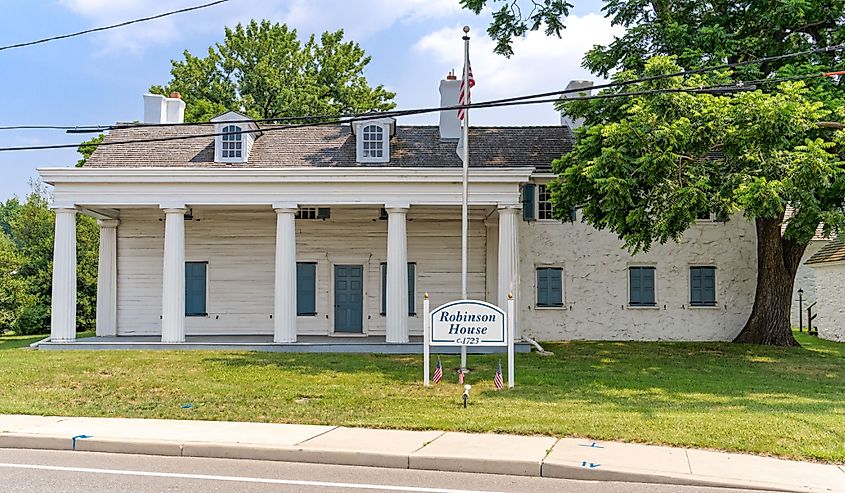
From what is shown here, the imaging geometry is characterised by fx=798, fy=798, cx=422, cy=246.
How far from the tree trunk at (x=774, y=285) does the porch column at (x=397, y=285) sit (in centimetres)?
1031

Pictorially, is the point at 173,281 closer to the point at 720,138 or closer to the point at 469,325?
the point at 469,325

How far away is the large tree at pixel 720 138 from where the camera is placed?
15672 mm

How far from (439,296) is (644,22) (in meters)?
10.1

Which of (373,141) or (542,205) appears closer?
(373,141)

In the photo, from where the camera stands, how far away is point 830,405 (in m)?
12.9

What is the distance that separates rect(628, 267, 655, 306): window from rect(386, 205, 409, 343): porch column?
786 centimetres

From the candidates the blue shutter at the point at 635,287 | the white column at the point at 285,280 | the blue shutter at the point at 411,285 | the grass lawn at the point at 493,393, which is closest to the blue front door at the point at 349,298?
the blue shutter at the point at 411,285

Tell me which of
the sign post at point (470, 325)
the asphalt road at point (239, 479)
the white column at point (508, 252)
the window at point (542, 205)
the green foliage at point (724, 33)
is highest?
the green foliage at point (724, 33)

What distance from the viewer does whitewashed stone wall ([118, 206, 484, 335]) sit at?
987 inches

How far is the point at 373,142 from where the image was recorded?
23766 mm

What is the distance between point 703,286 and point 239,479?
1985 centimetres

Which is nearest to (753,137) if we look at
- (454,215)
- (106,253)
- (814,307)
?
(454,215)

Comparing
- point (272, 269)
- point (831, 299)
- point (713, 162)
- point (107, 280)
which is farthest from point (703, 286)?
point (107, 280)

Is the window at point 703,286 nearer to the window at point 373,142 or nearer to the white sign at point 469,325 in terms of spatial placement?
the window at point 373,142
